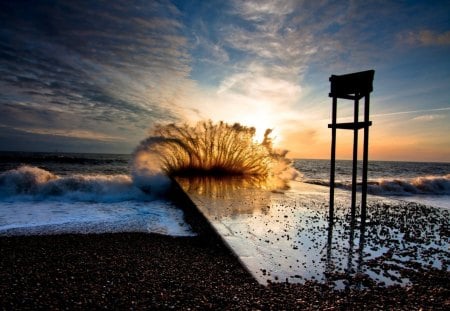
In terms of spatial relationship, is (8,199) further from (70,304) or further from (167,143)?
(70,304)

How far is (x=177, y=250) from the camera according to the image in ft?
18.2

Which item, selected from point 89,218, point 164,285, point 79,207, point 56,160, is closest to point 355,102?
point 164,285

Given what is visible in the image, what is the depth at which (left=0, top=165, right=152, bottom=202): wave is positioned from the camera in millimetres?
12312

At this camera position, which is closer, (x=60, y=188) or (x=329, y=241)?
(x=329, y=241)

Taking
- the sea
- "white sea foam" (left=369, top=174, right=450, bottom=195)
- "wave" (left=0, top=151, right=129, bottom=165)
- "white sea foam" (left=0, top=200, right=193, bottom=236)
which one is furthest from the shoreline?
"wave" (left=0, top=151, right=129, bottom=165)

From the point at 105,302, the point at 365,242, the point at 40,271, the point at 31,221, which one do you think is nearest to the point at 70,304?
the point at 105,302

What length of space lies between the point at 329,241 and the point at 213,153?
14.4 m

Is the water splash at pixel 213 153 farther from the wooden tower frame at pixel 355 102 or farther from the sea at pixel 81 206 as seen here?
the wooden tower frame at pixel 355 102

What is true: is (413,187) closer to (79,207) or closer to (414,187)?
(414,187)

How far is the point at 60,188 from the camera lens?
504 inches

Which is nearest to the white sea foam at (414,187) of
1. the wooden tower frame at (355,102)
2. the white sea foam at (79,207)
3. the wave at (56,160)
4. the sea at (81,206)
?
the sea at (81,206)

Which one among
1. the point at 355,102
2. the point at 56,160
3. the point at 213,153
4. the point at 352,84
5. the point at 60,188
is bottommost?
the point at 60,188

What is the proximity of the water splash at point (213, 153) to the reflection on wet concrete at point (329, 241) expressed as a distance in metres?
8.89

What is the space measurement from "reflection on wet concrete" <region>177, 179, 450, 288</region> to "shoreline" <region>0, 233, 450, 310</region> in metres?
0.27
